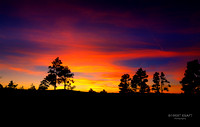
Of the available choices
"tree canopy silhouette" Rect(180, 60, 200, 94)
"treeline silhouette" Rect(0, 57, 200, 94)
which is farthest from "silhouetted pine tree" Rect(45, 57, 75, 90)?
"tree canopy silhouette" Rect(180, 60, 200, 94)

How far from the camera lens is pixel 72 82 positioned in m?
47.6

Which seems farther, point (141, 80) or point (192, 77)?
point (141, 80)

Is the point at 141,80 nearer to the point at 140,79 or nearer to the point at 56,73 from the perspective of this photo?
the point at 140,79

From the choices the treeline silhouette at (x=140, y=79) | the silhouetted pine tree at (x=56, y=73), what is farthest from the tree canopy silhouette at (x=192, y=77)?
the silhouetted pine tree at (x=56, y=73)

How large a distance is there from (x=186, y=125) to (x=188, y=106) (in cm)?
112

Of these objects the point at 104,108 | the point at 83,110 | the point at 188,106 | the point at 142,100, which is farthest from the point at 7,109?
the point at 188,106

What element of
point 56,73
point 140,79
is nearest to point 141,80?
point 140,79

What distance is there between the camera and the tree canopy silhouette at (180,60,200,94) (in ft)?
126

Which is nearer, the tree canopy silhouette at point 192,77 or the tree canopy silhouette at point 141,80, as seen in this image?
the tree canopy silhouette at point 192,77

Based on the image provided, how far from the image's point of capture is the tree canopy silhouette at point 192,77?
38.4 m

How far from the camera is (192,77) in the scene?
38844 mm

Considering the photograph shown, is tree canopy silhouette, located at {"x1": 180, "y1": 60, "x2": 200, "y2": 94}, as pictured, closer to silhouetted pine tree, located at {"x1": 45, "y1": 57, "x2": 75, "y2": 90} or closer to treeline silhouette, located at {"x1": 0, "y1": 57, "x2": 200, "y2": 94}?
treeline silhouette, located at {"x1": 0, "y1": 57, "x2": 200, "y2": 94}

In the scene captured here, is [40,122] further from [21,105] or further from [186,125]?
[186,125]

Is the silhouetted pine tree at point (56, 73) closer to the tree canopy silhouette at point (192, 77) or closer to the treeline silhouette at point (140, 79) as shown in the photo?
the treeline silhouette at point (140, 79)
